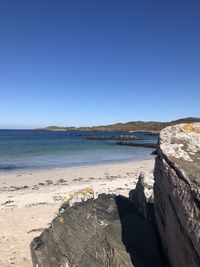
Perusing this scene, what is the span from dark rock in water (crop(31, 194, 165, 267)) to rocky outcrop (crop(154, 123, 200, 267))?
396 millimetres

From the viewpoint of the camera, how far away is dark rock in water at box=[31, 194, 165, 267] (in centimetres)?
A: 593

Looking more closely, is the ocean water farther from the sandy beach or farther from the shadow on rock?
the shadow on rock

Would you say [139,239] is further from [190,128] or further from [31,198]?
[31,198]

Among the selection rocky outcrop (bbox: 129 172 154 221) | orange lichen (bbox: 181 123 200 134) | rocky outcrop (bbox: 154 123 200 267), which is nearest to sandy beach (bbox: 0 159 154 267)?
rocky outcrop (bbox: 129 172 154 221)

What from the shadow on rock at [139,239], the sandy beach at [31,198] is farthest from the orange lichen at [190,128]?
the sandy beach at [31,198]

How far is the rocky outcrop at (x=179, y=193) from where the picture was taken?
4562 mm

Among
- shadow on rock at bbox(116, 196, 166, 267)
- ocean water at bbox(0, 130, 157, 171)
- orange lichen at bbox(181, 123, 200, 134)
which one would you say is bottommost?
ocean water at bbox(0, 130, 157, 171)

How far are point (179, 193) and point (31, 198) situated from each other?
1317 cm

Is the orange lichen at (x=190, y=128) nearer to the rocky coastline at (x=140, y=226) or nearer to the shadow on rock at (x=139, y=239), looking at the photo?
the rocky coastline at (x=140, y=226)

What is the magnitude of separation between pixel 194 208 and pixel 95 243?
229 cm

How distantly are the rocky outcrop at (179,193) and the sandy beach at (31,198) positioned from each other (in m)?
2.28

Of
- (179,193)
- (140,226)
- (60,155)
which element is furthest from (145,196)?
(60,155)

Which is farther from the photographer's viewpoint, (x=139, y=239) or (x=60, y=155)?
(x=60, y=155)

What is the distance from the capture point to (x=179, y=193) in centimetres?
493
